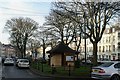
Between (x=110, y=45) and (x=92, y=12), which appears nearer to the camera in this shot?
(x=92, y=12)

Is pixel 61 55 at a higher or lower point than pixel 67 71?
higher

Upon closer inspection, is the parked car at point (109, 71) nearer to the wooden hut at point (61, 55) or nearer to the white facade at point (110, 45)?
the wooden hut at point (61, 55)

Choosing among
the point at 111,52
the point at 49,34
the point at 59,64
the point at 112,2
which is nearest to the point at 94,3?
the point at 112,2

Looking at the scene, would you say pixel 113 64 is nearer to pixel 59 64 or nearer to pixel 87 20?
pixel 87 20

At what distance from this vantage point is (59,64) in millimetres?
45594

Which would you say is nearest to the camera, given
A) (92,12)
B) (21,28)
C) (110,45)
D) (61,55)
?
(92,12)

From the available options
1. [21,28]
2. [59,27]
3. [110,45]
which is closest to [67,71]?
[59,27]

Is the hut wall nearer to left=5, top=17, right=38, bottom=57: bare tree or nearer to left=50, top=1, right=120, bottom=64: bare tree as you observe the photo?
left=50, top=1, right=120, bottom=64: bare tree

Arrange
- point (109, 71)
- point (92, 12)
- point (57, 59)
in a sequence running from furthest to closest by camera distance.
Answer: point (57, 59) < point (92, 12) < point (109, 71)

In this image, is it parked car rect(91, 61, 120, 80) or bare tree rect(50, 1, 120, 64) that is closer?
parked car rect(91, 61, 120, 80)

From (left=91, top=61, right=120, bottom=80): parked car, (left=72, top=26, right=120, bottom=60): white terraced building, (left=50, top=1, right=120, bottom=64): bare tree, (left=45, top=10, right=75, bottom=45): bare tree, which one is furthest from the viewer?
(left=72, top=26, right=120, bottom=60): white terraced building

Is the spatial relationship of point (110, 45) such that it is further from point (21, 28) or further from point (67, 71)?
point (67, 71)

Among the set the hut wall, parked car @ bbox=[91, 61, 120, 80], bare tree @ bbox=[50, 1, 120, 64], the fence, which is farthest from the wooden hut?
parked car @ bbox=[91, 61, 120, 80]

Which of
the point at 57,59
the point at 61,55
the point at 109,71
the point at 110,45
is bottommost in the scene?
the point at 109,71
